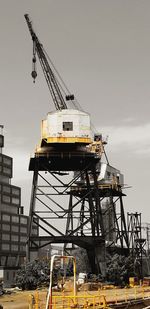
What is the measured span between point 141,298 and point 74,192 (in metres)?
41.6

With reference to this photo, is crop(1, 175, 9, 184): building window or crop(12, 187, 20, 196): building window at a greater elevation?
crop(1, 175, 9, 184): building window

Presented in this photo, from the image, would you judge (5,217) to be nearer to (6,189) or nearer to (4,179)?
(6,189)

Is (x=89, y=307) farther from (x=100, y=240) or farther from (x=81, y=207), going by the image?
(x=81, y=207)

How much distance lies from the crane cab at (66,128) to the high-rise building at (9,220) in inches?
3753

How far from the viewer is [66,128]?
66438 millimetres

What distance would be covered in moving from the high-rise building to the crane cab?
313 feet

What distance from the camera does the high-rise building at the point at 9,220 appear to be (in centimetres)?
15712

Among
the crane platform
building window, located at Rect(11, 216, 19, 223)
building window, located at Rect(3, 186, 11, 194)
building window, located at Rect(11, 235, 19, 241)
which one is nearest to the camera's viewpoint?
the crane platform

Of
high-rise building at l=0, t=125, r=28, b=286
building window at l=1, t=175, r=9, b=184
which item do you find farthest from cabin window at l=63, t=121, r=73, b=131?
building window at l=1, t=175, r=9, b=184

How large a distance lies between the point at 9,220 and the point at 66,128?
100349 millimetres

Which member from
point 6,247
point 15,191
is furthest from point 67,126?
point 15,191

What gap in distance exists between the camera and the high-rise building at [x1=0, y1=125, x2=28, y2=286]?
15712cm

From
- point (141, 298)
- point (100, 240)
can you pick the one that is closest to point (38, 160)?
point (100, 240)

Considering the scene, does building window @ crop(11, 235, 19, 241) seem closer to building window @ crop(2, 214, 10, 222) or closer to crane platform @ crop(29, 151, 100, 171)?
building window @ crop(2, 214, 10, 222)
